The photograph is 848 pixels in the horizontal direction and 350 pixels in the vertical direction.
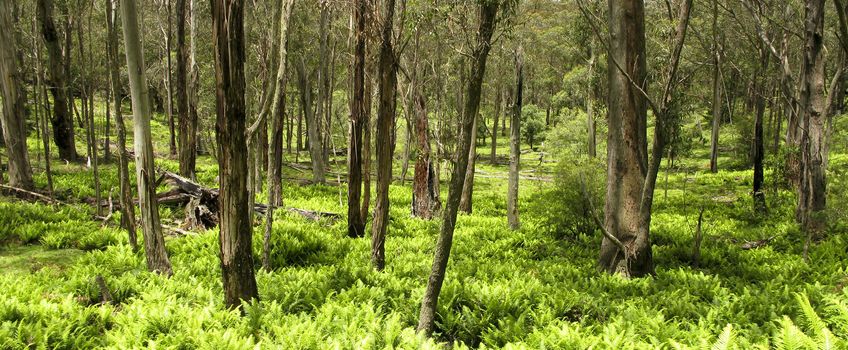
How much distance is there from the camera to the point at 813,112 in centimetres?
1102

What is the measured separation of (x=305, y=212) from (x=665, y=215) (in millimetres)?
10489

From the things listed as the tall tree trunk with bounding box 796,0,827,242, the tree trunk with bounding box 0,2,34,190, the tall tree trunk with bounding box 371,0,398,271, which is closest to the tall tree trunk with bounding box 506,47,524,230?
the tall tree trunk with bounding box 371,0,398,271

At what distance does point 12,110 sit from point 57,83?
6.03 m

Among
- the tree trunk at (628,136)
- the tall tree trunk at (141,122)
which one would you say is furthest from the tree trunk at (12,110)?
the tree trunk at (628,136)

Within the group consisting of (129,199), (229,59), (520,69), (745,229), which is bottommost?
(745,229)

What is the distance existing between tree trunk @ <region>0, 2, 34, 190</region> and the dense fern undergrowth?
1.09m

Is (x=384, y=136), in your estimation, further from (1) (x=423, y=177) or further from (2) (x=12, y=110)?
(2) (x=12, y=110)

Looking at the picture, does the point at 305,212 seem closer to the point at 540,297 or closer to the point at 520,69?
the point at 520,69

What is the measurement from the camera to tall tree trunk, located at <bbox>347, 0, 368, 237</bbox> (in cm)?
850

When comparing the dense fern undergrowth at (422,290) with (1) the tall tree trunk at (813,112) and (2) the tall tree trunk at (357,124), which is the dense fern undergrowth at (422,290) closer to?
(2) the tall tree trunk at (357,124)

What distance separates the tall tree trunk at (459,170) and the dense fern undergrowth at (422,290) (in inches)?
16.9

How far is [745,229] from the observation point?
12781mm

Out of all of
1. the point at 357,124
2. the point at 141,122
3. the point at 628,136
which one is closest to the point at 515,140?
the point at 357,124

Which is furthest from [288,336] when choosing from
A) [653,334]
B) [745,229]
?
[745,229]
